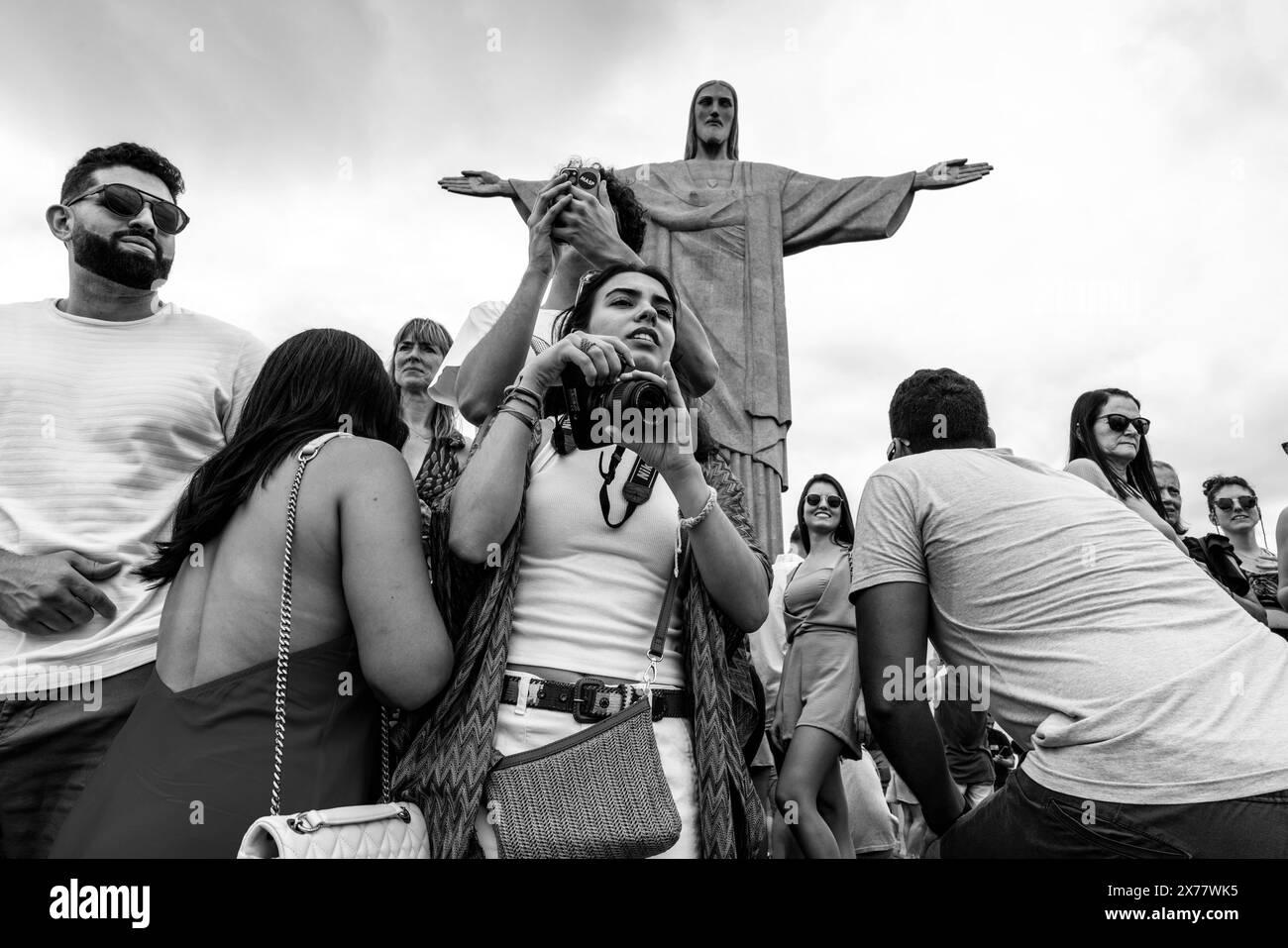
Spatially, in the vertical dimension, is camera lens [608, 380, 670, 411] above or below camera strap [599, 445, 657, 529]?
above

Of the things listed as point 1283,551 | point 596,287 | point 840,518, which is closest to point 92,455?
point 596,287

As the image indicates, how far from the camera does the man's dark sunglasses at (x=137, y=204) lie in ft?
8.70

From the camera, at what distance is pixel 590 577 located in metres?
1.92

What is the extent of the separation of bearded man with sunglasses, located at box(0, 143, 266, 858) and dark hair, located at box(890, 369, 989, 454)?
1625mm

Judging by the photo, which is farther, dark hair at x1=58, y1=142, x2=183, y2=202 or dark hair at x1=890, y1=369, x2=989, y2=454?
dark hair at x1=58, y1=142, x2=183, y2=202

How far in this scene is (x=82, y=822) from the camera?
168 cm

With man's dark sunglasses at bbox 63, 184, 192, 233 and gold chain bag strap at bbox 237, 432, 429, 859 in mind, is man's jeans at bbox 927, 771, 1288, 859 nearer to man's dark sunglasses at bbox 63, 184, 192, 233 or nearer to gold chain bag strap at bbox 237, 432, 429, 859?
gold chain bag strap at bbox 237, 432, 429, 859

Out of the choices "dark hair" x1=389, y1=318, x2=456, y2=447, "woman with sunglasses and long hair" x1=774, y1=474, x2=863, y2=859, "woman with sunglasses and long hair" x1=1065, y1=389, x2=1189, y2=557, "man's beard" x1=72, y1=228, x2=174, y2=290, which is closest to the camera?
"man's beard" x1=72, y1=228, x2=174, y2=290

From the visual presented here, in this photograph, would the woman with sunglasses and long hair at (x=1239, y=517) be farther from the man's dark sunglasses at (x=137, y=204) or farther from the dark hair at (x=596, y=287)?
the man's dark sunglasses at (x=137, y=204)

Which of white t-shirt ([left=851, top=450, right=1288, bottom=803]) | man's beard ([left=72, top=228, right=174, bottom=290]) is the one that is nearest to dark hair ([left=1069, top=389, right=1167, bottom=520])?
white t-shirt ([left=851, top=450, right=1288, bottom=803])

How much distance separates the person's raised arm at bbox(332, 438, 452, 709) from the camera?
1.73m

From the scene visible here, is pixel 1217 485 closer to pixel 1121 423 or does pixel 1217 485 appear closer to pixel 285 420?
pixel 1121 423

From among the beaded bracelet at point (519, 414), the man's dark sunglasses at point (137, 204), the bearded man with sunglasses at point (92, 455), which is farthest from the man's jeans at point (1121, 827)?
the man's dark sunglasses at point (137, 204)
